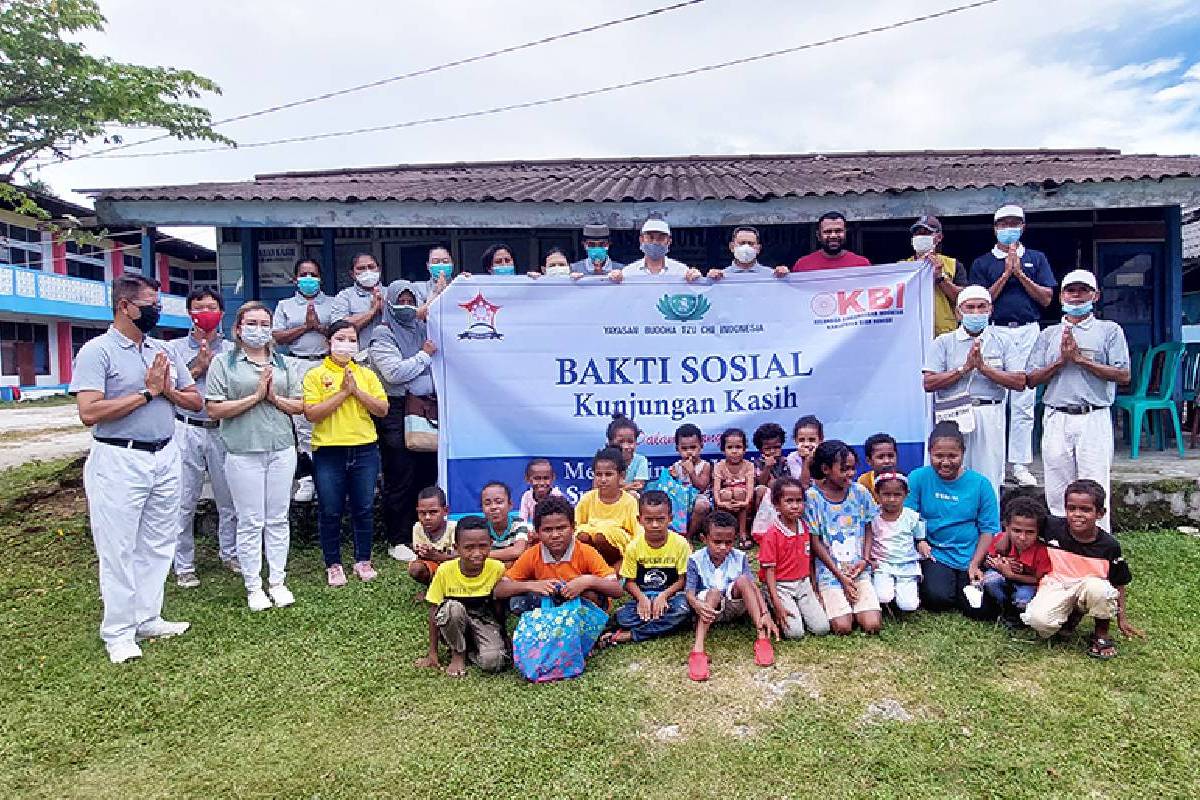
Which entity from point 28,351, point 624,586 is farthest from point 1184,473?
point 28,351

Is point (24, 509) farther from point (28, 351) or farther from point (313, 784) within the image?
point (28, 351)

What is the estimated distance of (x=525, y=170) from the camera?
930 centimetres

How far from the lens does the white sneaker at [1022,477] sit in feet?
16.5

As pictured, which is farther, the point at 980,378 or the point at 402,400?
the point at 402,400

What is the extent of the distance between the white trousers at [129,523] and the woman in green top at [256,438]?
13.9 inches

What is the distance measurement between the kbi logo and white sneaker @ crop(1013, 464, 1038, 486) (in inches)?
56.9

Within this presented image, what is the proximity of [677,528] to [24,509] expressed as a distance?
5.76m

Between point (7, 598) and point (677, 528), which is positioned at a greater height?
point (677, 528)

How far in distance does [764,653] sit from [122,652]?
3005mm

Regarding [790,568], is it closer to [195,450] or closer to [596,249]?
[596,249]

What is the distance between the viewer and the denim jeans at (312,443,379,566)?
4297 mm

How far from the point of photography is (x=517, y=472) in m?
4.84

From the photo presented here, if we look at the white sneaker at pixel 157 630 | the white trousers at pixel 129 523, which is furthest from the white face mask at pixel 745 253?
the white sneaker at pixel 157 630

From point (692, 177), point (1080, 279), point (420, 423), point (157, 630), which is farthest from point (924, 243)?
point (157, 630)
